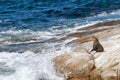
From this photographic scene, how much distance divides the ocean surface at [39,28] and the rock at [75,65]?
0.37 metres

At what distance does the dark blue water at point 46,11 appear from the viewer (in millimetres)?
27609

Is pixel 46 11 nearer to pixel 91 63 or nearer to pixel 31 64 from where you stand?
pixel 31 64

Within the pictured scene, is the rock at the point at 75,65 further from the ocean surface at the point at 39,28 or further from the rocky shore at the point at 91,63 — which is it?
the ocean surface at the point at 39,28

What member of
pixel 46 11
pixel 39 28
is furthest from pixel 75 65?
pixel 46 11

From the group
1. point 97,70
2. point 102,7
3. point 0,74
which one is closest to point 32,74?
point 0,74

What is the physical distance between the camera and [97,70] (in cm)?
1379

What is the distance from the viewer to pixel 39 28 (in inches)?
1013

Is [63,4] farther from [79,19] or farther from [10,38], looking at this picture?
[10,38]

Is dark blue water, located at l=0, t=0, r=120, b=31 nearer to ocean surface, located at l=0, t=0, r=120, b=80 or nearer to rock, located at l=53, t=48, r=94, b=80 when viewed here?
ocean surface, located at l=0, t=0, r=120, b=80

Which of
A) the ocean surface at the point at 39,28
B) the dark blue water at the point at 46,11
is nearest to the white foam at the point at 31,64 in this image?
the ocean surface at the point at 39,28

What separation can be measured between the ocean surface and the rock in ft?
1.22

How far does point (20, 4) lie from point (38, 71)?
22303 millimetres

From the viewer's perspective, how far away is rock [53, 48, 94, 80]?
14031mm

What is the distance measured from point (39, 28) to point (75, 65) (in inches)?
461
